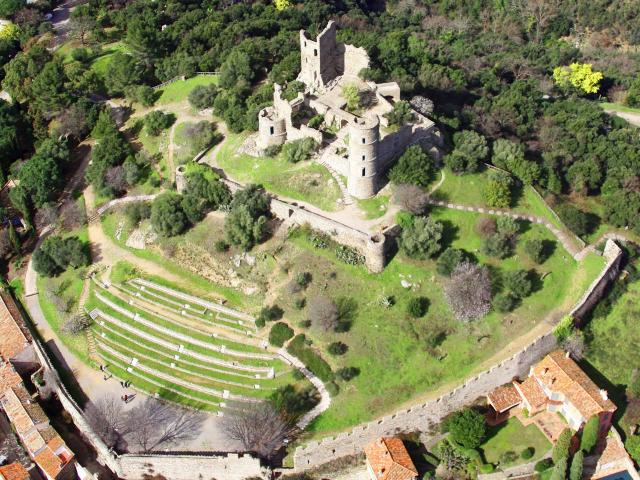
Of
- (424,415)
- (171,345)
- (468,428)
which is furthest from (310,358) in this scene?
(468,428)

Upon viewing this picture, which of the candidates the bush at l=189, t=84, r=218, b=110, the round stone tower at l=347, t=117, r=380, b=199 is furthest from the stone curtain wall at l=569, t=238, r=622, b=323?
the bush at l=189, t=84, r=218, b=110

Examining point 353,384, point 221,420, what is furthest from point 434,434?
point 221,420

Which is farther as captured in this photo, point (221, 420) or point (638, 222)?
point (638, 222)

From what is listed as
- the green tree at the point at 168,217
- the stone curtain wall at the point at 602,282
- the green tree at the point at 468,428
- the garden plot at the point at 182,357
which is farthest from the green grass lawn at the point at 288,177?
the stone curtain wall at the point at 602,282

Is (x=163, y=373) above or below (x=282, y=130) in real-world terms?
below

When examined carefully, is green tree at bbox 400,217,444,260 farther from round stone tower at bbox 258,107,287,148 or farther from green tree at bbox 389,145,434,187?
round stone tower at bbox 258,107,287,148

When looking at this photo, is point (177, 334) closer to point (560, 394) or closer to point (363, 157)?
point (363, 157)

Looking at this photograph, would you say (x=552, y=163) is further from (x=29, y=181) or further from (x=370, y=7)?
(x=370, y=7)
